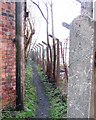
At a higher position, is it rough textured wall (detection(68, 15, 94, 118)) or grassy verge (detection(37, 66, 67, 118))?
rough textured wall (detection(68, 15, 94, 118))

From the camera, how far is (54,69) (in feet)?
19.7

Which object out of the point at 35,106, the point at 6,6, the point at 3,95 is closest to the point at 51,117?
the point at 35,106

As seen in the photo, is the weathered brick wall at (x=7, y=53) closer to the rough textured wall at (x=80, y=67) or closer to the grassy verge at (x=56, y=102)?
the grassy verge at (x=56, y=102)

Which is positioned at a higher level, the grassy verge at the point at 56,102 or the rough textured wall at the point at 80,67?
the rough textured wall at the point at 80,67

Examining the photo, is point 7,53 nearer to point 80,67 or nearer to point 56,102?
point 56,102

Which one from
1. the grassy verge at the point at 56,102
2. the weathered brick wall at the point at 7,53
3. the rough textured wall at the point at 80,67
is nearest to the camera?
the rough textured wall at the point at 80,67

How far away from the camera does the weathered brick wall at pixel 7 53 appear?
307 centimetres

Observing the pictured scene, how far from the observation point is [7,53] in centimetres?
319

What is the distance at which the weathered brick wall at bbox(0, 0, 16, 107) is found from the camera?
10.1 feet

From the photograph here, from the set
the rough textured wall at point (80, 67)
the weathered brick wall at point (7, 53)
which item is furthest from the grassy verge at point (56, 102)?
the rough textured wall at point (80, 67)

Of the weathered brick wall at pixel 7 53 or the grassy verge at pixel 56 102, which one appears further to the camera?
the grassy verge at pixel 56 102

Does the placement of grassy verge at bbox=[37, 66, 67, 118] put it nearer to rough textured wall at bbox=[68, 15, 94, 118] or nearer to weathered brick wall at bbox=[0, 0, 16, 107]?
weathered brick wall at bbox=[0, 0, 16, 107]

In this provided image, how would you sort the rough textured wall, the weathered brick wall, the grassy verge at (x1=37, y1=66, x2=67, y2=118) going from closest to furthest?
the rough textured wall
the weathered brick wall
the grassy verge at (x1=37, y1=66, x2=67, y2=118)

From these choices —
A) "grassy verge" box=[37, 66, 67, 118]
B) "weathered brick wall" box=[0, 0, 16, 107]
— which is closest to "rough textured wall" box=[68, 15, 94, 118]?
"weathered brick wall" box=[0, 0, 16, 107]
